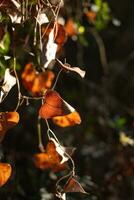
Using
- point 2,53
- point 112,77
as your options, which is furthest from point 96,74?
point 2,53

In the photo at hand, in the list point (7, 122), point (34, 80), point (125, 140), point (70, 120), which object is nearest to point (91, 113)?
point (125, 140)

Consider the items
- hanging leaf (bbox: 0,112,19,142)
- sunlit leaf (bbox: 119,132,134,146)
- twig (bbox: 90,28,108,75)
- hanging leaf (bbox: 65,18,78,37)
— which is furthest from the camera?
twig (bbox: 90,28,108,75)

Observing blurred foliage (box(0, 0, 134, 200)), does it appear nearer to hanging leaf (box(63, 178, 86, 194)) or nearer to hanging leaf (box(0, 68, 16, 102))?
hanging leaf (box(0, 68, 16, 102))

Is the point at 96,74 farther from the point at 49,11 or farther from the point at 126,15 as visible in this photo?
the point at 49,11

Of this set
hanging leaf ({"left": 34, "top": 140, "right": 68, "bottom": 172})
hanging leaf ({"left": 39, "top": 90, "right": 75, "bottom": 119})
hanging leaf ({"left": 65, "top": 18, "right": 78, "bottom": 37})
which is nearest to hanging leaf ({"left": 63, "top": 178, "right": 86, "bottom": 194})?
hanging leaf ({"left": 34, "top": 140, "right": 68, "bottom": 172})

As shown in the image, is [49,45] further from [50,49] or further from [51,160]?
[51,160]
